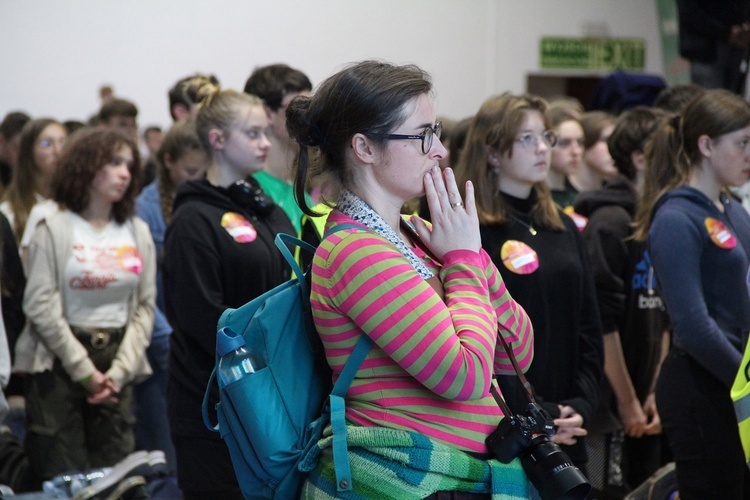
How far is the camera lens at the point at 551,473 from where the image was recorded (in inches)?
63.2

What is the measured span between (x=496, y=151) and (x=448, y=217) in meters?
1.25

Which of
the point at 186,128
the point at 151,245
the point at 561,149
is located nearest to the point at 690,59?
the point at 561,149

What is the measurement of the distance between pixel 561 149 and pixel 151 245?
2074 mm

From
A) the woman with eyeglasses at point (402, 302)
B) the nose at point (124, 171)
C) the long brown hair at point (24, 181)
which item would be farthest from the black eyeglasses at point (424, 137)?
the long brown hair at point (24, 181)

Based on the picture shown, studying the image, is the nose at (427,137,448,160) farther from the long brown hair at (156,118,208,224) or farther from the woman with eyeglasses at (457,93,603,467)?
the long brown hair at (156,118,208,224)

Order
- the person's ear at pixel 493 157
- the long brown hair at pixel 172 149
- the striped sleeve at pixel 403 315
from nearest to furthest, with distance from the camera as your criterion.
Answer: the striped sleeve at pixel 403 315 < the person's ear at pixel 493 157 < the long brown hair at pixel 172 149

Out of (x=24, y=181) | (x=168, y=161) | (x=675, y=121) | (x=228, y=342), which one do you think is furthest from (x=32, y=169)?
(x=228, y=342)

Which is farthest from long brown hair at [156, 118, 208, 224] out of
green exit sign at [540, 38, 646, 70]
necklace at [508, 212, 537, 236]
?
green exit sign at [540, 38, 646, 70]

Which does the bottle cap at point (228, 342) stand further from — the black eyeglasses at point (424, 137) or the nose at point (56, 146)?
the nose at point (56, 146)

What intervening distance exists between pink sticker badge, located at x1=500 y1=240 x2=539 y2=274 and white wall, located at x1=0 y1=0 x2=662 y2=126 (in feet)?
15.9

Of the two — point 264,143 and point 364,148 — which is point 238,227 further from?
point 364,148

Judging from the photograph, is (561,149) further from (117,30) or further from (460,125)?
(117,30)

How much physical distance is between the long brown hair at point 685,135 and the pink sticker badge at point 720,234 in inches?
8.9

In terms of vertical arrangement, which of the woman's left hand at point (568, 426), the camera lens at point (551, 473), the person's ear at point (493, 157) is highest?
the person's ear at point (493, 157)
